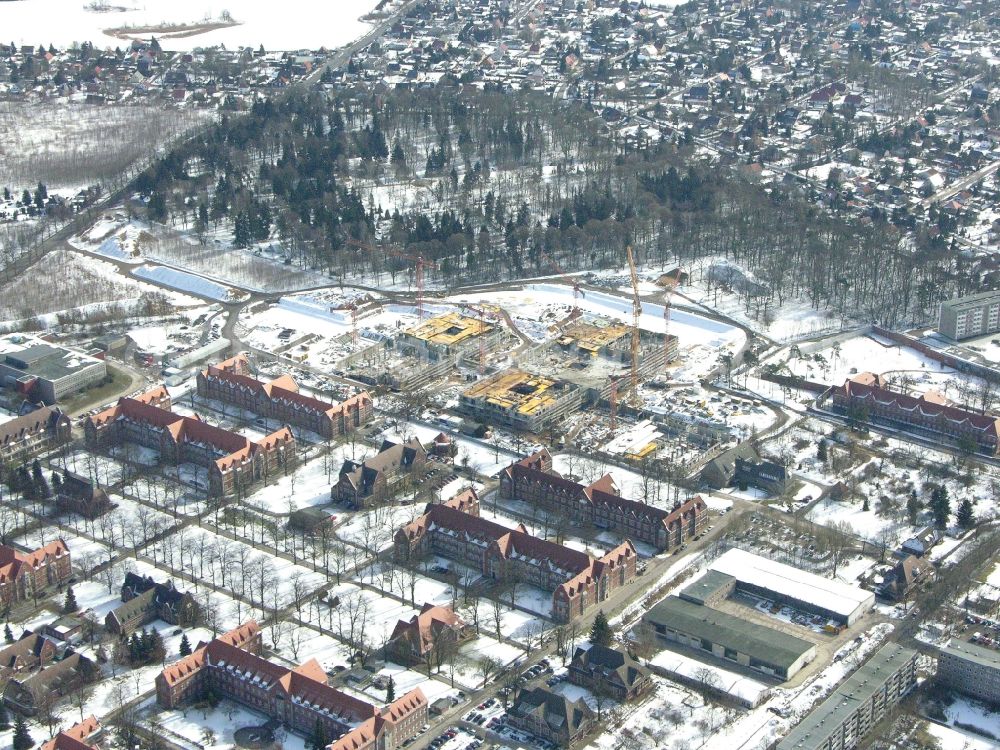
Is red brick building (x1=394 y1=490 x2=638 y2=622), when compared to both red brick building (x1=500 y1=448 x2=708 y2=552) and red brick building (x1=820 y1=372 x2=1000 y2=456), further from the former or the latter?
red brick building (x1=820 y1=372 x2=1000 y2=456)

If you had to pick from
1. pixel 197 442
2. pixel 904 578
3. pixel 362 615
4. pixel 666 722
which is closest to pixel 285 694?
pixel 362 615

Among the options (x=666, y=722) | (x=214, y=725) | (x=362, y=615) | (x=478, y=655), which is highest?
(x=362, y=615)

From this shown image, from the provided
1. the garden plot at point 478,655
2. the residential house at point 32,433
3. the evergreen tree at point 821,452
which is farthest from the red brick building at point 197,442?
the evergreen tree at point 821,452

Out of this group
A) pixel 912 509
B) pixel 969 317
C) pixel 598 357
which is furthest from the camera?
pixel 969 317

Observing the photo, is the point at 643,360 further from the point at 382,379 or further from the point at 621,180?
the point at 621,180

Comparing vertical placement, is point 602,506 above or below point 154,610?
above

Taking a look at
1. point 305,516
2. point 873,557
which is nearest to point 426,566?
point 305,516

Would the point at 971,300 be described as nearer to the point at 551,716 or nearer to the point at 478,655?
the point at 478,655
